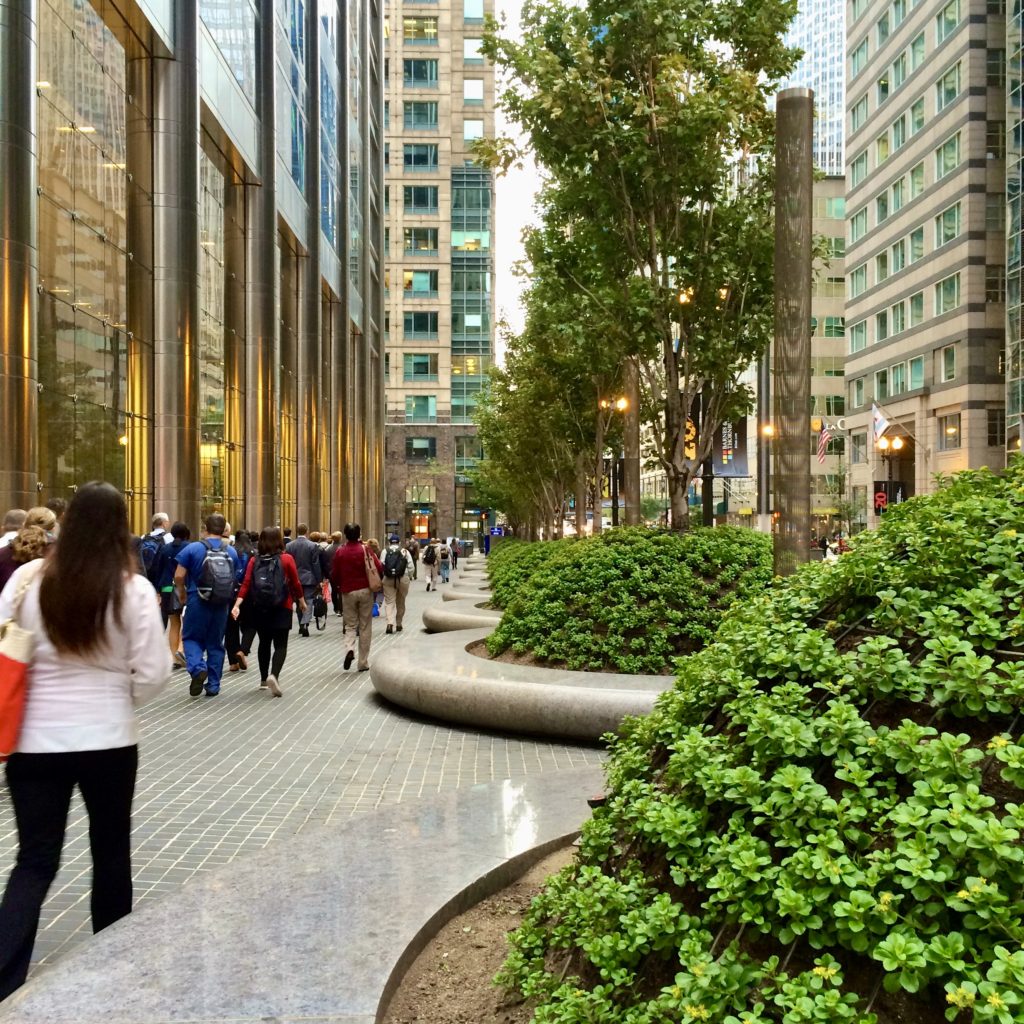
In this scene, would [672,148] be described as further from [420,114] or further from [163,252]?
[420,114]

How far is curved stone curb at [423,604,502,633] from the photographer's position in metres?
16.6

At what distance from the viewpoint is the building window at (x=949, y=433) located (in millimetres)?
57188

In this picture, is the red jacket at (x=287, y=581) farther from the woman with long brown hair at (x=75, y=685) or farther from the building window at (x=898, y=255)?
the building window at (x=898, y=255)

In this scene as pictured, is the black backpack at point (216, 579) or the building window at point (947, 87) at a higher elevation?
the building window at point (947, 87)

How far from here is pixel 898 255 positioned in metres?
65.5

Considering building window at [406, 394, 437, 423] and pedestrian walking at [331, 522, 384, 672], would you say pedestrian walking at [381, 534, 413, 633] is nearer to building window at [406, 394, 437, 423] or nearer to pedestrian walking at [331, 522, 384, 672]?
pedestrian walking at [331, 522, 384, 672]

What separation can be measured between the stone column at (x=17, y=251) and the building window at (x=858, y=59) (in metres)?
69.2

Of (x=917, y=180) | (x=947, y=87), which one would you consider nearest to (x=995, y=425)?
(x=917, y=180)

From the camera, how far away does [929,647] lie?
9.69 ft

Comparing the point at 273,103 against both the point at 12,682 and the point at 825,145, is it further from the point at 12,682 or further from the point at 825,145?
the point at 825,145

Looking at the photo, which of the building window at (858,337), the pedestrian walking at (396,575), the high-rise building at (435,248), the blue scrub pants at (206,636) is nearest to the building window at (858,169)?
the building window at (858,337)

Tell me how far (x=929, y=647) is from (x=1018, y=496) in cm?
120

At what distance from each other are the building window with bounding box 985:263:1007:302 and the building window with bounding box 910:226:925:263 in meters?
6.54

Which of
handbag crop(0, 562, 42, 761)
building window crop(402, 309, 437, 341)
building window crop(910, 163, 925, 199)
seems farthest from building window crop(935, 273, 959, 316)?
handbag crop(0, 562, 42, 761)
